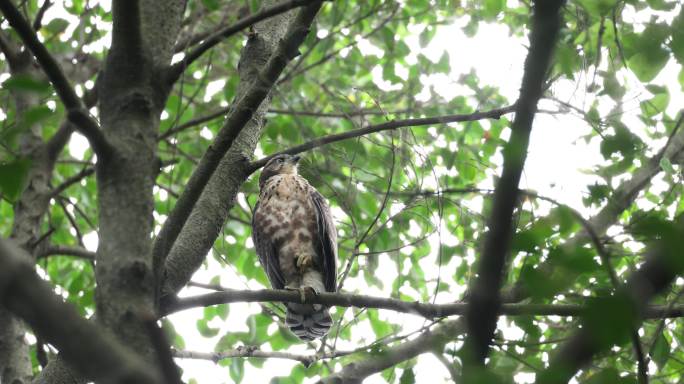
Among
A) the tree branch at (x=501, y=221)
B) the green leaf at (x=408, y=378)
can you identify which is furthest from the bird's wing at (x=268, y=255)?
the tree branch at (x=501, y=221)

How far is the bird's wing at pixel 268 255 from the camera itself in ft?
16.9

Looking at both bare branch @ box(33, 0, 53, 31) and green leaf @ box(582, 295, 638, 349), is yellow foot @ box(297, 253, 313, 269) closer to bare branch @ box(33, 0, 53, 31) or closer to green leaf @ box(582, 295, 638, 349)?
bare branch @ box(33, 0, 53, 31)

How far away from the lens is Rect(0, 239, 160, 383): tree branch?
1084 millimetres

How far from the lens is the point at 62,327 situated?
3.61 ft

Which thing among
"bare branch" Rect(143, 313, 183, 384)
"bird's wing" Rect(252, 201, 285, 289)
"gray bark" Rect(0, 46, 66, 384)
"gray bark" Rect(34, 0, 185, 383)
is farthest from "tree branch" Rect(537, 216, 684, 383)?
"bird's wing" Rect(252, 201, 285, 289)

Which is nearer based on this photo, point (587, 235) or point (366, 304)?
point (366, 304)

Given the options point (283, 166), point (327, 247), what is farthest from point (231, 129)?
point (283, 166)

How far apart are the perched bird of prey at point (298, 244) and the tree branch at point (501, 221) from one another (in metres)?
3.67

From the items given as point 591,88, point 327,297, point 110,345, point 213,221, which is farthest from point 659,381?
point 110,345

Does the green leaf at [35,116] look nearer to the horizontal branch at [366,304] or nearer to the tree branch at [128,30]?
the tree branch at [128,30]

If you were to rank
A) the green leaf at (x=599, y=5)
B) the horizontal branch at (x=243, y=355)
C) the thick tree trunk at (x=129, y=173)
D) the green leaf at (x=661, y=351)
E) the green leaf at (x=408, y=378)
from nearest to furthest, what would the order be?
the thick tree trunk at (x=129, y=173), the green leaf at (x=599, y=5), the green leaf at (x=408, y=378), the green leaf at (x=661, y=351), the horizontal branch at (x=243, y=355)

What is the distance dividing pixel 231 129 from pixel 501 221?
5.42ft

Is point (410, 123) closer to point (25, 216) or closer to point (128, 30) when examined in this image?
point (128, 30)

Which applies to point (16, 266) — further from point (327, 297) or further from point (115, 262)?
point (327, 297)
